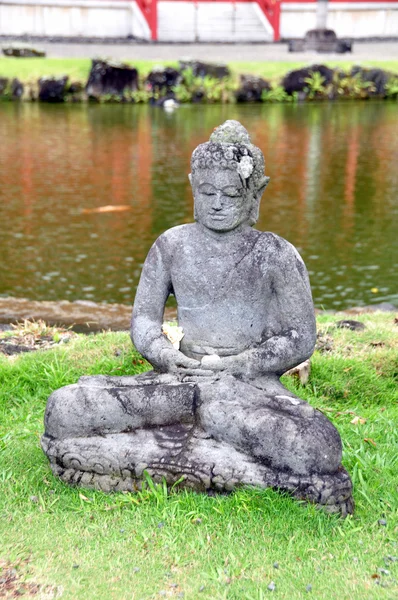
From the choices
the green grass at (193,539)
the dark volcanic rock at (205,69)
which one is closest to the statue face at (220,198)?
the green grass at (193,539)

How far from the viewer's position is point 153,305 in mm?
5473

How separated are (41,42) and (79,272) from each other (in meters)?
25.0

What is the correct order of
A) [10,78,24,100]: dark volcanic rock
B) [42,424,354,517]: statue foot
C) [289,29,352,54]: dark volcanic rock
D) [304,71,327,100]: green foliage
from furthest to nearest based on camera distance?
[289,29,352,54]: dark volcanic rock
[304,71,327,100]: green foliage
[10,78,24,100]: dark volcanic rock
[42,424,354,517]: statue foot

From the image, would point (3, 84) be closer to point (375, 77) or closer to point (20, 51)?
point (20, 51)

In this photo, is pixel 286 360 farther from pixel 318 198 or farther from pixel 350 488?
pixel 318 198

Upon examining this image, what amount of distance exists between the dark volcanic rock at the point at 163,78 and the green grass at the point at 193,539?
2464 centimetres

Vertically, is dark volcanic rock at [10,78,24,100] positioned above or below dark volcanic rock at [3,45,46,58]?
below

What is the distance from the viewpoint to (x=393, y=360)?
7453 millimetres

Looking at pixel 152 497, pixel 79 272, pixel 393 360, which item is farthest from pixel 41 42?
pixel 152 497

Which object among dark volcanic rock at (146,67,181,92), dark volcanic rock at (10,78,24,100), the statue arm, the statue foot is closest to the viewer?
the statue foot

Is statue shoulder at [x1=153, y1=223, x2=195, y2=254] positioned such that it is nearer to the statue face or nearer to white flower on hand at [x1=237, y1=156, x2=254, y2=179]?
the statue face

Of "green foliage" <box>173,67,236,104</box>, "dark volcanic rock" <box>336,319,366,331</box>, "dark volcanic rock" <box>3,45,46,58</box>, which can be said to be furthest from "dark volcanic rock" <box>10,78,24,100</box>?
"dark volcanic rock" <box>336,319,366,331</box>

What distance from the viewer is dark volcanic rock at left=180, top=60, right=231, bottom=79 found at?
2934 centimetres

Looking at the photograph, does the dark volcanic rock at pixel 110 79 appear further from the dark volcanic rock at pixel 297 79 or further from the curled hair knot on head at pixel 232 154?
the curled hair knot on head at pixel 232 154
